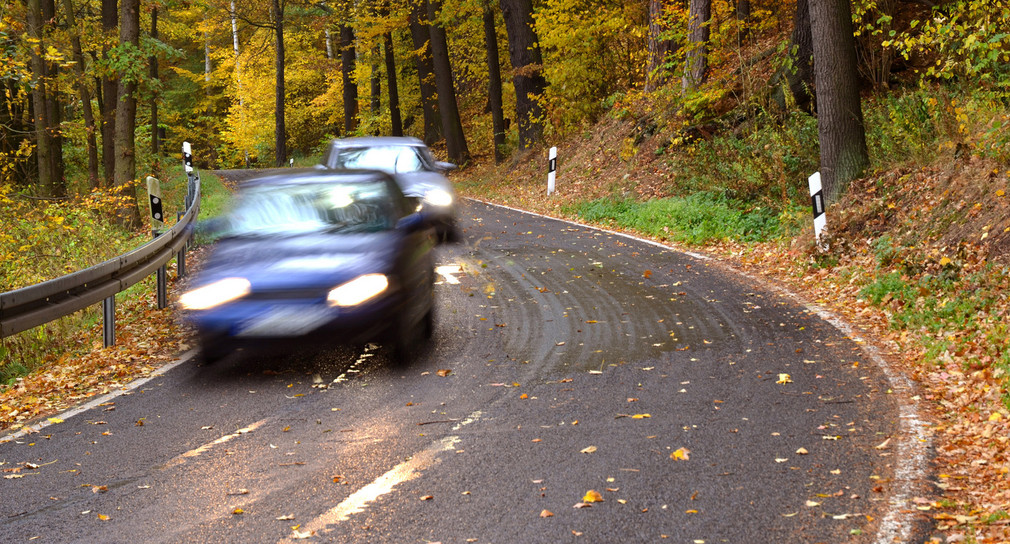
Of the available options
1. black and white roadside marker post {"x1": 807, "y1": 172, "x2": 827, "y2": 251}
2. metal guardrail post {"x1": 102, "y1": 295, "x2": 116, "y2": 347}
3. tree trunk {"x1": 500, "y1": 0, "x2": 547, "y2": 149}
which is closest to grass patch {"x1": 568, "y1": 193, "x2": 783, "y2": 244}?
black and white roadside marker post {"x1": 807, "y1": 172, "x2": 827, "y2": 251}

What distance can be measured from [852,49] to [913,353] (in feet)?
22.4

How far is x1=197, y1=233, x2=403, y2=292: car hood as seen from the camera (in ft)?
23.8

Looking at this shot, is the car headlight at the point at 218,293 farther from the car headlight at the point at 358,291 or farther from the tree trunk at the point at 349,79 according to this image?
the tree trunk at the point at 349,79

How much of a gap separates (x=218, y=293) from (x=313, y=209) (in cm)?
161

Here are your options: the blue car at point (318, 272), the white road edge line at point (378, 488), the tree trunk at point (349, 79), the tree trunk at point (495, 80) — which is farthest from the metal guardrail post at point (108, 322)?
the tree trunk at point (349, 79)

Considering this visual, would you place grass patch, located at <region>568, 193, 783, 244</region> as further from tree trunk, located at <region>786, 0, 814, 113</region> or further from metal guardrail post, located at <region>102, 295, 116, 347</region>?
metal guardrail post, located at <region>102, 295, 116, 347</region>

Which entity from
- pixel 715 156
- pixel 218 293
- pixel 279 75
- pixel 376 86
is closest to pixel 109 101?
pixel 279 75

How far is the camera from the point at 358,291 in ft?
23.9

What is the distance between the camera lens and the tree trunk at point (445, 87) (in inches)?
1236

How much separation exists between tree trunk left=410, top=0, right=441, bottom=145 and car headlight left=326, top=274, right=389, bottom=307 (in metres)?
25.5

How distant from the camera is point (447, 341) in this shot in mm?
8297

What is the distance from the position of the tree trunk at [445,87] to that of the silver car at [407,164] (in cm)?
1704

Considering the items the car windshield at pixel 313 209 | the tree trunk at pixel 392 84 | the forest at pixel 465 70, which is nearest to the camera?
the car windshield at pixel 313 209

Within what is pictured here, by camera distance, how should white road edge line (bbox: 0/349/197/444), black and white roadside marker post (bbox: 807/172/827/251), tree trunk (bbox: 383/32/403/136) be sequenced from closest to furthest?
white road edge line (bbox: 0/349/197/444)
black and white roadside marker post (bbox: 807/172/827/251)
tree trunk (bbox: 383/32/403/136)
